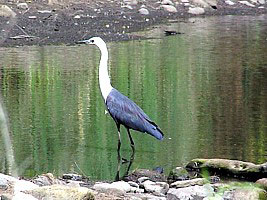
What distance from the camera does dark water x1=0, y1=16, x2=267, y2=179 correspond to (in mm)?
8938

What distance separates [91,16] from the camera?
22406 mm

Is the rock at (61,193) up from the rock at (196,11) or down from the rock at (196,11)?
up

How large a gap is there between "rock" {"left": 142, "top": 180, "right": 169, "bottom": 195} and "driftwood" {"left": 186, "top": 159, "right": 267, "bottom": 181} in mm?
551

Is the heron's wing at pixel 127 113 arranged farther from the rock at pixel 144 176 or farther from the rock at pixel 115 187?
the rock at pixel 115 187

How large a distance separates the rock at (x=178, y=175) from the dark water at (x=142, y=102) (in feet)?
1.48

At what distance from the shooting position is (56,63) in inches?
627

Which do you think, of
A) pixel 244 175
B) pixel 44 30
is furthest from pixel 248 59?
pixel 244 175

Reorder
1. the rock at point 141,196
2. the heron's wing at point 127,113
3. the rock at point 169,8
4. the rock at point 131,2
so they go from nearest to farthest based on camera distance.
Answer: the rock at point 141,196
the heron's wing at point 127,113
the rock at point 131,2
the rock at point 169,8

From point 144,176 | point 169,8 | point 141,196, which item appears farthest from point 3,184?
point 169,8

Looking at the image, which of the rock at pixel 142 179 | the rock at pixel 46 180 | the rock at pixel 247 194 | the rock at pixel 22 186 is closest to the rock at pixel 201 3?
the rock at pixel 142 179

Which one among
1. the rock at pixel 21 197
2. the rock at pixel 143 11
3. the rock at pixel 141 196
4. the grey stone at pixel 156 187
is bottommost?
the rock at pixel 143 11

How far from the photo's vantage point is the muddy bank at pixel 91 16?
19.4 metres

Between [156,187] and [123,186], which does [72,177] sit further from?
[156,187]

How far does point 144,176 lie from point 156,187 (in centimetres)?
73
